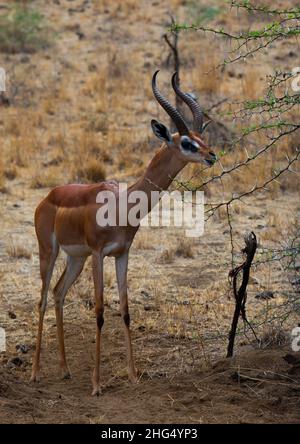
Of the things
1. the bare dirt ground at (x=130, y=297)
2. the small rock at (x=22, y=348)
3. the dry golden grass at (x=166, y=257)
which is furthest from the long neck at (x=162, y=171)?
the dry golden grass at (x=166, y=257)

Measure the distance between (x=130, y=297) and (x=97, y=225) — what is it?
235cm

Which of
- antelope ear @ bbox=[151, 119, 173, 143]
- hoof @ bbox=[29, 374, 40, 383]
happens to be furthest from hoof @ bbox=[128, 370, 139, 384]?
antelope ear @ bbox=[151, 119, 173, 143]

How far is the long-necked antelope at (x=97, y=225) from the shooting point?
285 inches

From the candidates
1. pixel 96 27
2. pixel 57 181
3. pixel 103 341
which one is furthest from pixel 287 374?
pixel 96 27

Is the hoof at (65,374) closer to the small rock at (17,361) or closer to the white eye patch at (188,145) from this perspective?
the small rock at (17,361)

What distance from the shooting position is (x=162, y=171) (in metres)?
7.32

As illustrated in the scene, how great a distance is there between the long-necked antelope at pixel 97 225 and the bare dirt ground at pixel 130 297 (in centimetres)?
50

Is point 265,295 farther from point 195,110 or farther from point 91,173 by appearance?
point 91,173

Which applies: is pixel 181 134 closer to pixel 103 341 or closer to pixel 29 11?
pixel 103 341

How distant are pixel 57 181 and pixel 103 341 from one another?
5.33 metres

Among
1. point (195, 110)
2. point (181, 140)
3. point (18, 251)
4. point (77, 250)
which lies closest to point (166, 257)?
point (18, 251)

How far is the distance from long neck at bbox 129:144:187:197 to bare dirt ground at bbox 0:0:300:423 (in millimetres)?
1334

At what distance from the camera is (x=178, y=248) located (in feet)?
35.6

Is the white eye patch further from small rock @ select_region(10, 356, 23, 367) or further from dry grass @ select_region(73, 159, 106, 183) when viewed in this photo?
dry grass @ select_region(73, 159, 106, 183)
